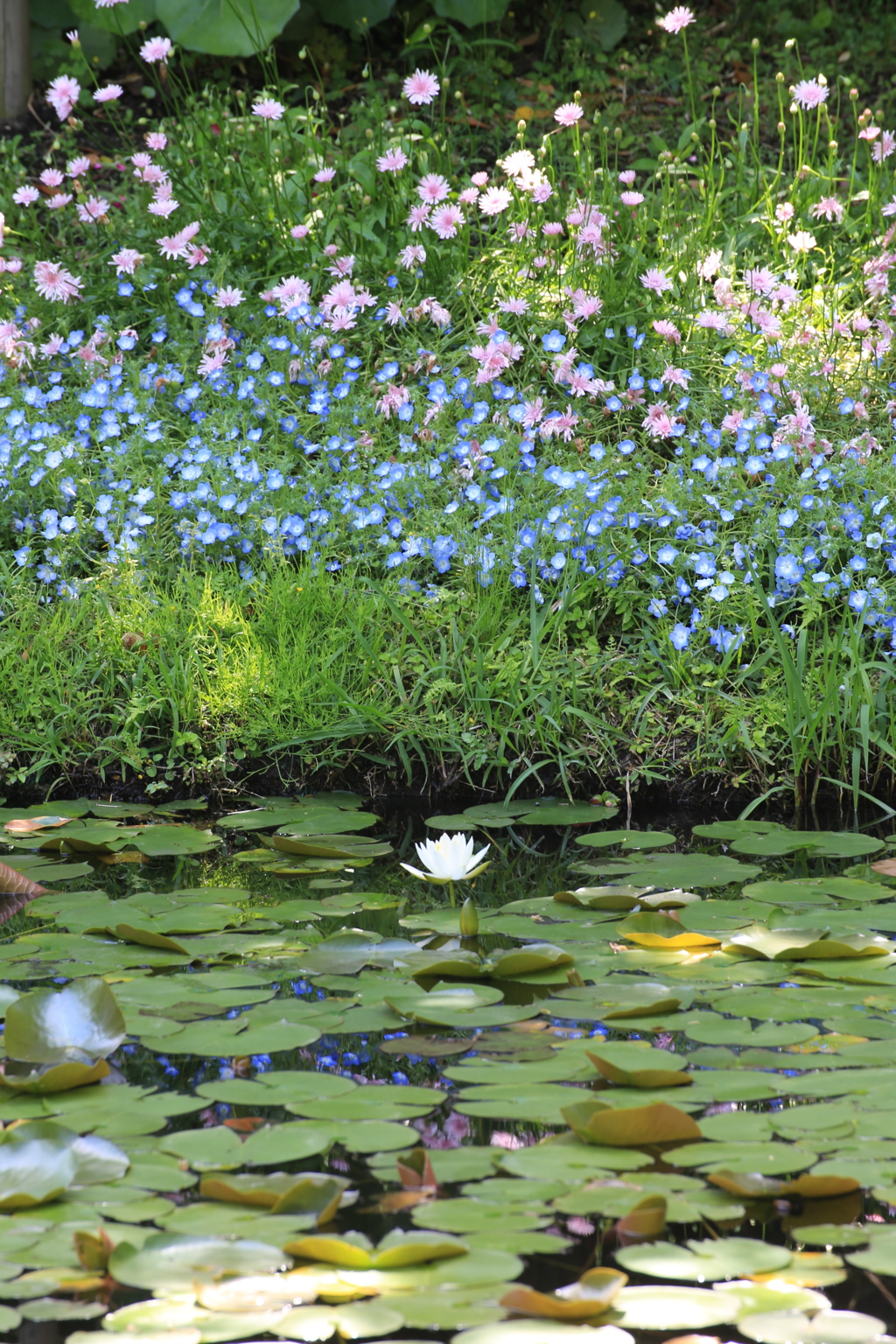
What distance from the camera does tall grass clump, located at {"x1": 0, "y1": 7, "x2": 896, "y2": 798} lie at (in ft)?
9.85

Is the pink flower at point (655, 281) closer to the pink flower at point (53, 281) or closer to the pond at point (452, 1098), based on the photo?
the pink flower at point (53, 281)

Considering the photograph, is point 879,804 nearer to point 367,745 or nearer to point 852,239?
point 367,745

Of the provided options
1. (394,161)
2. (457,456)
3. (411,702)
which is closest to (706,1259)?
(411,702)

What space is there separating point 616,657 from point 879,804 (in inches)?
27.3

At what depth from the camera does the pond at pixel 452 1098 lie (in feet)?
3.95

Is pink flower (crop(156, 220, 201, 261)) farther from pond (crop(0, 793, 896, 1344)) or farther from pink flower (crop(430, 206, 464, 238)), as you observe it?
pond (crop(0, 793, 896, 1344))

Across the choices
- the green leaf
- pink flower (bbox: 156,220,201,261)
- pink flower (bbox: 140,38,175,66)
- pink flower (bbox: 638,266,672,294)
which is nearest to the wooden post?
the green leaf

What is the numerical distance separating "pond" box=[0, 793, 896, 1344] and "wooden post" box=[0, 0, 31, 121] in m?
4.39

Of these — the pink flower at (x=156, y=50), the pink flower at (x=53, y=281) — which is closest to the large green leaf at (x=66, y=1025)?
the pink flower at (x=53, y=281)

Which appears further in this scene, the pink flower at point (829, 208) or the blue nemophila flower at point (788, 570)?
the pink flower at point (829, 208)

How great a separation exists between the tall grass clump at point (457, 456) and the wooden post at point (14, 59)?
858 millimetres

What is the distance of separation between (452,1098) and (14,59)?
549 centimetres

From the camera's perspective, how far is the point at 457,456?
359 cm

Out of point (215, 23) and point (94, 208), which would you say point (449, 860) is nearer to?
point (94, 208)
